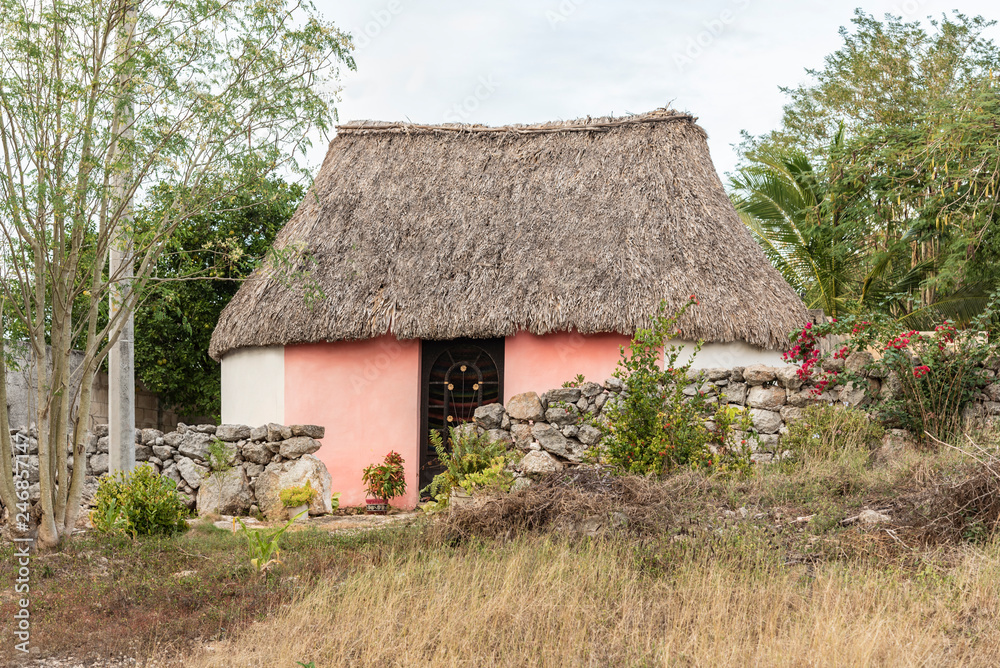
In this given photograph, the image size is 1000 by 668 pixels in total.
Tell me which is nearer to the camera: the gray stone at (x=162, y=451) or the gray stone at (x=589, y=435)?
the gray stone at (x=589, y=435)

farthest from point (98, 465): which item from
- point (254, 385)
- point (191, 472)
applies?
point (254, 385)

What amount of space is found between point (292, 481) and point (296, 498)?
30cm

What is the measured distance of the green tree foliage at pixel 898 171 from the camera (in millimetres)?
9516

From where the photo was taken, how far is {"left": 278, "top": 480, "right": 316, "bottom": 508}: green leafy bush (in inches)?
326

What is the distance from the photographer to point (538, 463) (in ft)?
24.8

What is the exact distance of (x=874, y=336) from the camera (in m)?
8.21

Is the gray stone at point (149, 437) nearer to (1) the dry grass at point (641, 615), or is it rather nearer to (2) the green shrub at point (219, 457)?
(2) the green shrub at point (219, 457)

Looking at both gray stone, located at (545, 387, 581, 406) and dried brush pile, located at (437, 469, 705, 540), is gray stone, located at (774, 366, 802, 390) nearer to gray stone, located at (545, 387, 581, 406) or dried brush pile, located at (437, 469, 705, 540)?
gray stone, located at (545, 387, 581, 406)

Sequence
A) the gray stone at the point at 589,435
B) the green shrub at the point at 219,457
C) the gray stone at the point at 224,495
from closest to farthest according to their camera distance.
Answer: the gray stone at the point at 589,435 < the gray stone at the point at 224,495 < the green shrub at the point at 219,457

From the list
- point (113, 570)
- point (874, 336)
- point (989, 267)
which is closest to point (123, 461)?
point (113, 570)

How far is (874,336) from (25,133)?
768 cm

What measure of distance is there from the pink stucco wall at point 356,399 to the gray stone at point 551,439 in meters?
2.71

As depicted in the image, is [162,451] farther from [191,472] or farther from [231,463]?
[231,463]

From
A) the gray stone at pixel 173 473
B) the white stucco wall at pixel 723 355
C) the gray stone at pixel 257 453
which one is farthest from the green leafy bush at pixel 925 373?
the gray stone at pixel 173 473
